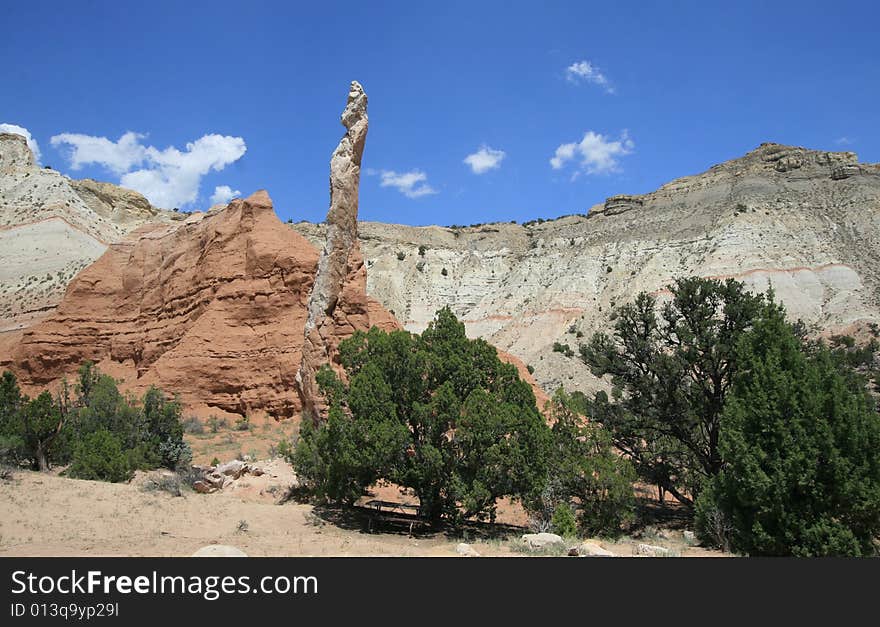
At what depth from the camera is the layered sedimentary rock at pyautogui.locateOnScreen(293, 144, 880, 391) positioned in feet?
154

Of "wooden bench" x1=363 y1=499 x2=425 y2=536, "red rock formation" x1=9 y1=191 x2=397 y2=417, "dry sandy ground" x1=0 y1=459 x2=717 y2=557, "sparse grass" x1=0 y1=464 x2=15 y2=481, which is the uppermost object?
"red rock formation" x1=9 y1=191 x2=397 y2=417

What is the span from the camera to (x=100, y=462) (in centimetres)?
1670

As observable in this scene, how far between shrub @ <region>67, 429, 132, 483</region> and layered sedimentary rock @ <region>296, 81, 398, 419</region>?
18.5 ft

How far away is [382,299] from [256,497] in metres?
45.9

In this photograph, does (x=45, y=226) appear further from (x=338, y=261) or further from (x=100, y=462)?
(x=100, y=462)

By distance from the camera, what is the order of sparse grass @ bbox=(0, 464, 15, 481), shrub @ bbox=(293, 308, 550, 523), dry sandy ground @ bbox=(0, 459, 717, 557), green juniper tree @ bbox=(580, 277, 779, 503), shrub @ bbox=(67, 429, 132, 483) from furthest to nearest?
green juniper tree @ bbox=(580, 277, 779, 503)
shrub @ bbox=(67, 429, 132, 483)
sparse grass @ bbox=(0, 464, 15, 481)
shrub @ bbox=(293, 308, 550, 523)
dry sandy ground @ bbox=(0, 459, 717, 557)

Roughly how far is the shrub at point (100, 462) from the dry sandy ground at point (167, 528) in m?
0.55

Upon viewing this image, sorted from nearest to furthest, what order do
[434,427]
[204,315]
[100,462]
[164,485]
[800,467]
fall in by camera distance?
[800,467], [434,427], [164,485], [100,462], [204,315]

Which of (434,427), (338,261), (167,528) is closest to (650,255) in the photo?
(338,261)

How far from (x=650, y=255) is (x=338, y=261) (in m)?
42.1

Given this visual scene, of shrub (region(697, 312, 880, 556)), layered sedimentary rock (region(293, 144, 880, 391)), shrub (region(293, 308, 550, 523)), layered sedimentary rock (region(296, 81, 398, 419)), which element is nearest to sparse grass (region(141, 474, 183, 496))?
shrub (region(293, 308, 550, 523))

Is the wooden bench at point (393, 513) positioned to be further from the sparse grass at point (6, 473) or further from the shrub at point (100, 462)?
the sparse grass at point (6, 473)

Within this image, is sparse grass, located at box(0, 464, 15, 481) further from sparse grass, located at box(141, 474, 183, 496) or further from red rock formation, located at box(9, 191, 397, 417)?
red rock formation, located at box(9, 191, 397, 417)
